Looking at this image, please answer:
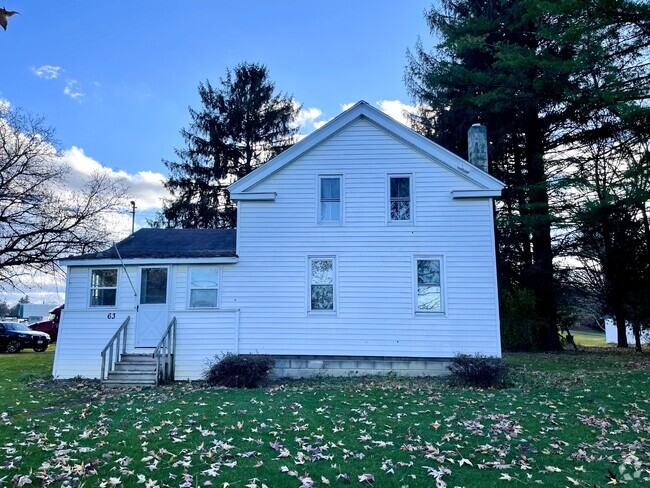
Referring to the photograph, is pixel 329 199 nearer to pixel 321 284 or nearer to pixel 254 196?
pixel 254 196

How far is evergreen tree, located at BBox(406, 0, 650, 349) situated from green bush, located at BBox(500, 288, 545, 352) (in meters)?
0.76

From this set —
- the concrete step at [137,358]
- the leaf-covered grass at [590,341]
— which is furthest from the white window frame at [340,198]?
the leaf-covered grass at [590,341]

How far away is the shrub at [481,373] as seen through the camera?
1038cm

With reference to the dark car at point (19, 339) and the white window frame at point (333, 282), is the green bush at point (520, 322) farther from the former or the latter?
the dark car at point (19, 339)

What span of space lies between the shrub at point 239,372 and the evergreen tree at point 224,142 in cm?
1845

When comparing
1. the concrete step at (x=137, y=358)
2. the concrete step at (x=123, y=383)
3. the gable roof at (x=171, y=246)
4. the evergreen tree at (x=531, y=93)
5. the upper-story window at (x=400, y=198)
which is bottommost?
the concrete step at (x=123, y=383)

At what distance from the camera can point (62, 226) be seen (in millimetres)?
22281

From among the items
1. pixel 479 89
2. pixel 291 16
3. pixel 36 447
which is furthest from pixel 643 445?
pixel 479 89

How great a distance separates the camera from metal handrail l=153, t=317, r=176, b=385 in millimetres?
11461

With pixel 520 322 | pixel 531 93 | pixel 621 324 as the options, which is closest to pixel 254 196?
pixel 531 93

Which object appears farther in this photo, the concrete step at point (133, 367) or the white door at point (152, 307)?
the white door at point (152, 307)

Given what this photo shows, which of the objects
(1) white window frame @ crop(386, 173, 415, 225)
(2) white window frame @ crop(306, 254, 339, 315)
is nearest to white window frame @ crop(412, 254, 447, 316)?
(1) white window frame @ crop(386, 173, 415, 225)

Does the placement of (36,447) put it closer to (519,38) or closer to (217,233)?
(217,233)

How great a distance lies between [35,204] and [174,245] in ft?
40.7
